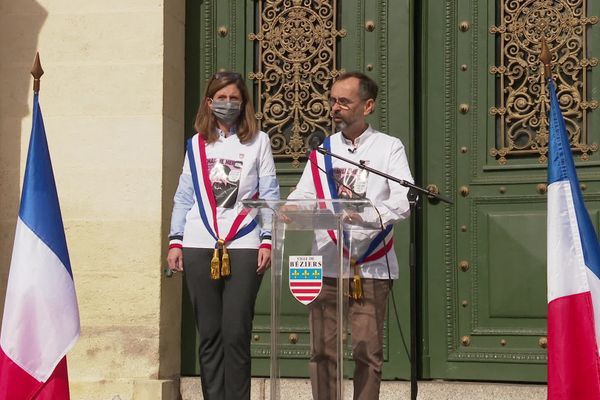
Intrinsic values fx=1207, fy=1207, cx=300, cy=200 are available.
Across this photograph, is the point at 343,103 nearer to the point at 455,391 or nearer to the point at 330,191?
the point at 330,191

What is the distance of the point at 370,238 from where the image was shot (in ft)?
20.7

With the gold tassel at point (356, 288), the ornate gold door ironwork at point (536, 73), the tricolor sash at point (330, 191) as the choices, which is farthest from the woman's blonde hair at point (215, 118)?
the ornate gold door ironwork at point (536, 73)

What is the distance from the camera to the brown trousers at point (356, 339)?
555 cm

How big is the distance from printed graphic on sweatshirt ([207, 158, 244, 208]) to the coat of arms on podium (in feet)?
3.53

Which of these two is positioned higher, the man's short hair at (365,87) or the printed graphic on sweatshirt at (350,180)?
the man's short hair at (365,87)

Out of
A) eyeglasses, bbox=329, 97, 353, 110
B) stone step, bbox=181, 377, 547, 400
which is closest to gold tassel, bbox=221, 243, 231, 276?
eyeglasses, bbox=329, 97, 353, 110

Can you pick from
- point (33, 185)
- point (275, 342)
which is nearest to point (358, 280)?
point (275, 342)

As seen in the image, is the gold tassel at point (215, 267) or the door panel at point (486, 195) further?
the door panel at point (486, 195)

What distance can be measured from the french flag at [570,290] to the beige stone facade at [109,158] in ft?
9.40

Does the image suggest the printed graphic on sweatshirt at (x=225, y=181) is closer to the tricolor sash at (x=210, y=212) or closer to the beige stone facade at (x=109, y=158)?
the tricolor sash at (x=210, y=212)

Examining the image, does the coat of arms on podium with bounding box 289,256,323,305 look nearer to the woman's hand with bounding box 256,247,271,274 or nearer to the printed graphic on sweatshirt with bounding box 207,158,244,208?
the woman's hand with bounding box 256,247,271,274

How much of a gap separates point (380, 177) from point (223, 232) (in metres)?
0.89

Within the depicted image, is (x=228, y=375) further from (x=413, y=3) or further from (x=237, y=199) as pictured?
(x=413, y=3)

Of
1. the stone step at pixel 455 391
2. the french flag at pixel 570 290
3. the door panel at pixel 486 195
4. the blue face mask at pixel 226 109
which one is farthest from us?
the door panel at pixel 486 195
